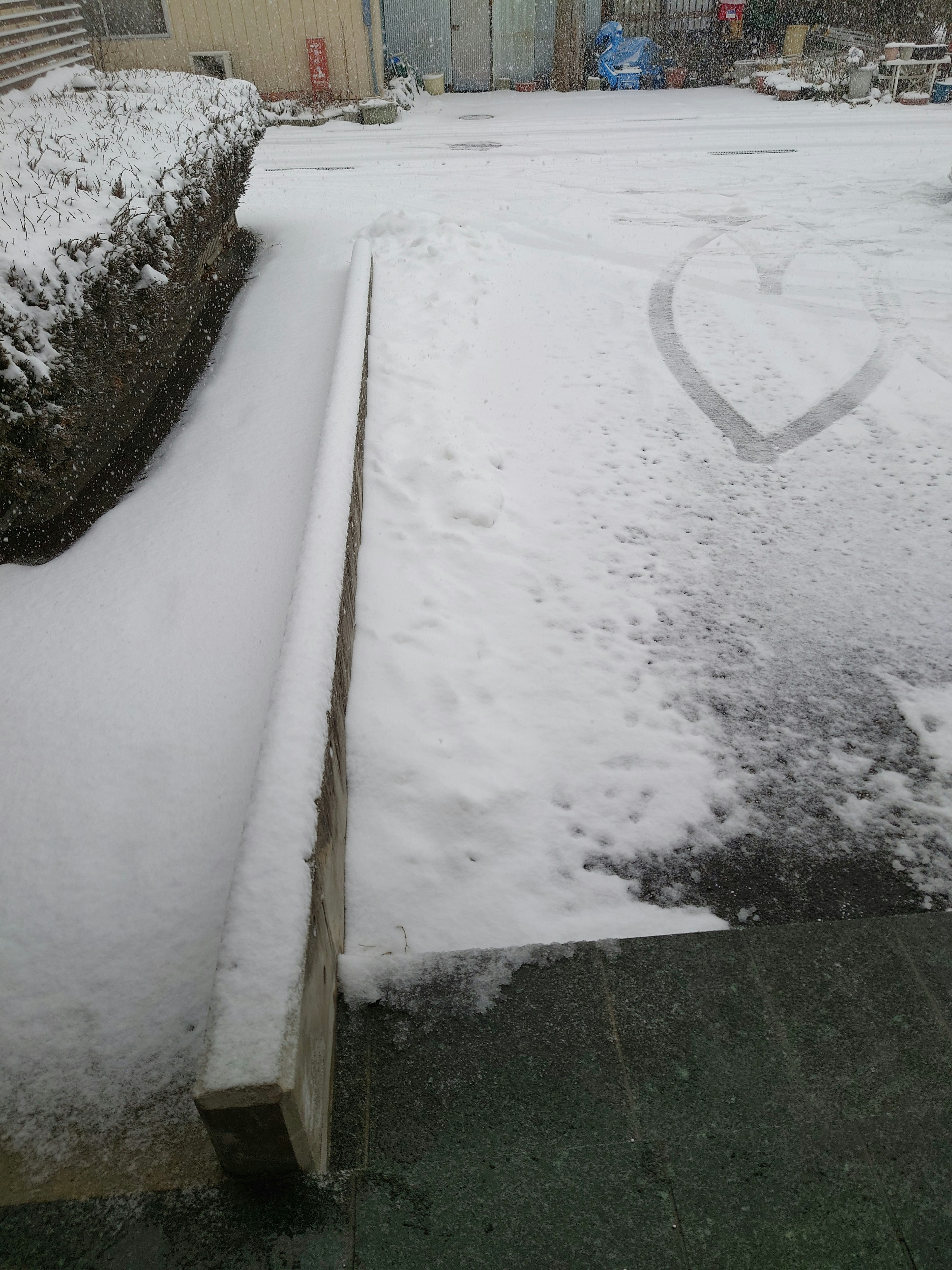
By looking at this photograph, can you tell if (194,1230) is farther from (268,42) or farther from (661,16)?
(661,16)

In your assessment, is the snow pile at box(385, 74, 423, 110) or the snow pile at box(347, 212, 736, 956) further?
the snow pile at box(385, 74, 423, 110)

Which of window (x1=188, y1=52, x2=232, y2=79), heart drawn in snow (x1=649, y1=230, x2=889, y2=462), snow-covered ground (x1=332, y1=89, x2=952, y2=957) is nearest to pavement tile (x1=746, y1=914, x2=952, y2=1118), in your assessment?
snow-covered ground (x1=332, y1=89, x2=952, y2=957)

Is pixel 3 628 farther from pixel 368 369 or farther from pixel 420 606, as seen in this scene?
pixel 368 369

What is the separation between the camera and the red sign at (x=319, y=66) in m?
15.3

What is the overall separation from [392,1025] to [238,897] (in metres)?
0.59

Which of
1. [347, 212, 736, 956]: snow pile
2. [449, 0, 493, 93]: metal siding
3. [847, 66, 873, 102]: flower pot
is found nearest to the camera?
[347, 212, 736, 956]: snow pile

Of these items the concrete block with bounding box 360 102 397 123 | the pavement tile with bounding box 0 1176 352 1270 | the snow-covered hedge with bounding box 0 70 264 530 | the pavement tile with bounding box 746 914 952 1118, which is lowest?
the pavement tile with bounding box 746 914 952 1118

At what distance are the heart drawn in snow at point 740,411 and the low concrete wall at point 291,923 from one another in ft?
10.4

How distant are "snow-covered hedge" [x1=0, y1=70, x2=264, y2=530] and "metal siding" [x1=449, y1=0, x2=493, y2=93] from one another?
14.1m

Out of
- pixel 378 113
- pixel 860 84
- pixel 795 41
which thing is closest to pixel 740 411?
pixel 378 113

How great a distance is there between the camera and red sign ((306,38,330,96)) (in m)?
15.3

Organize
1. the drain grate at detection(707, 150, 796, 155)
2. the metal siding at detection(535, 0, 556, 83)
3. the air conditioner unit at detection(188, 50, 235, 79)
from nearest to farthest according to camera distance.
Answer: the drain grate at detection(707, 150, 796, 155)
the air conditioner unit at detection(188, 50, 235, 79)
the metal siding at detection(535, 0, 556, 83)

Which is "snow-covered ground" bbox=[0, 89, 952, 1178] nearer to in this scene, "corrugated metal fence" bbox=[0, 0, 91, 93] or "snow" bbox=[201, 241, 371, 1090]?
"snow" bbox=[201, 241, 371, 1090]

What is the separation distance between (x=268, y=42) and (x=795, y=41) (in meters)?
11.4
